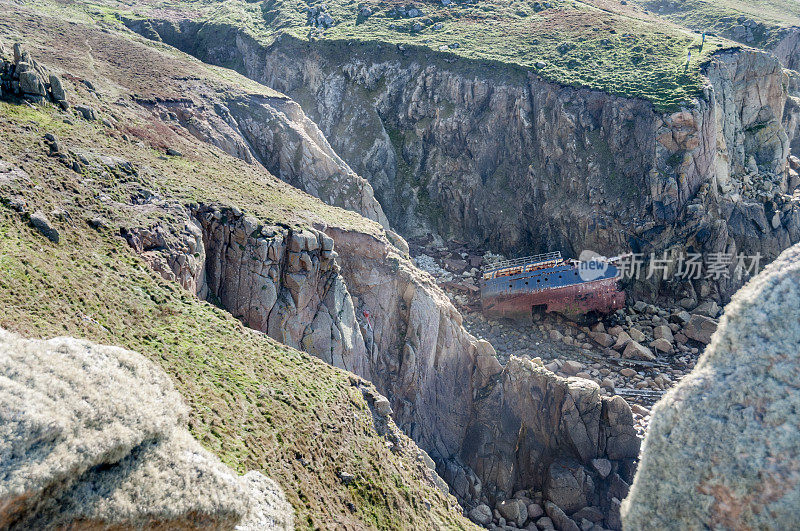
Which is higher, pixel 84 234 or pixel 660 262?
pixel 84 234

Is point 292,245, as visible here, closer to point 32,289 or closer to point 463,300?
point 32,289

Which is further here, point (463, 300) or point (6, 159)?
point (463, 300)

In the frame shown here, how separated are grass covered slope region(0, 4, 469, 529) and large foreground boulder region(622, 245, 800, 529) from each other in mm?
9744

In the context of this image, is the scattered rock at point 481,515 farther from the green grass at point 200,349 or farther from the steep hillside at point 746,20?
the steep hillside at point 746,20

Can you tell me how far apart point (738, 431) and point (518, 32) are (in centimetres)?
6241

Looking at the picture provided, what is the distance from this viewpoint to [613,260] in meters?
46.6

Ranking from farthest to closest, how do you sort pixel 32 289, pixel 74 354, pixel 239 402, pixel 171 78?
pixel 171 78
pixel 239 402
pixel 32 289
pixel 74 354

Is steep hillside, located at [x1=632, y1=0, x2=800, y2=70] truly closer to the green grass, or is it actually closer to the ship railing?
the ship railing

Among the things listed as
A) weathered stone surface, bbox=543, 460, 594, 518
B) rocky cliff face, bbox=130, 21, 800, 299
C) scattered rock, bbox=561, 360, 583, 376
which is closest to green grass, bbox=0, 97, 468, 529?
weathered stone surface, bbox=543, 460, 594, 518

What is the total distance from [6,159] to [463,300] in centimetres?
3447

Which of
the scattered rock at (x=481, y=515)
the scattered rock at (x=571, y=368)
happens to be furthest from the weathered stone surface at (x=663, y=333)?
the scattered rock at (x=481, y=515)

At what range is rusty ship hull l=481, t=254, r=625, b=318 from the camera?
147ft

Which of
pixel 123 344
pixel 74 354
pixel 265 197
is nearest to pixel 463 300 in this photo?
pixel 265 197

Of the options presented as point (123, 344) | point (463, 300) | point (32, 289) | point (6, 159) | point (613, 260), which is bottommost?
point (463, 300)
